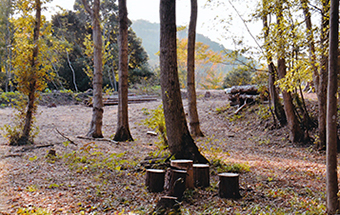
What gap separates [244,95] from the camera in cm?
1381

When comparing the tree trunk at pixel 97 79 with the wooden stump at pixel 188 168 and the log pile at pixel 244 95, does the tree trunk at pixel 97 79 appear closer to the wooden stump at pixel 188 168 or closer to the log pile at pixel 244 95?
A: the wooden stump at pixel 188 168

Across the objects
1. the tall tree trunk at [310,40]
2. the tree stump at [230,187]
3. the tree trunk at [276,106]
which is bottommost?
the tree stump at [230,187]

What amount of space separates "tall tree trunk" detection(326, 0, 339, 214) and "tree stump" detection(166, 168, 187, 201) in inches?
72.6

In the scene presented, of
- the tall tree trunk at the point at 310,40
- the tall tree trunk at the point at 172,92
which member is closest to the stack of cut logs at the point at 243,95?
the tall tree trunk at the point at 310,40

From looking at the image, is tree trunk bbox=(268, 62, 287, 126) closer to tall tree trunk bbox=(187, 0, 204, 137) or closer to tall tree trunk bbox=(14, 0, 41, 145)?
tall tree trunk bbox=(187, 0, 204, 137)

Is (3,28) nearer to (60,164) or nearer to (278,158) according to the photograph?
(60,164)

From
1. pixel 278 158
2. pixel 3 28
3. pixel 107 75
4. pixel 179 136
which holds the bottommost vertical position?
pixel 278 158

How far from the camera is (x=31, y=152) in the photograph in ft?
23.6

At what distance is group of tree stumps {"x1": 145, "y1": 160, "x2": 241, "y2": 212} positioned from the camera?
400 cm

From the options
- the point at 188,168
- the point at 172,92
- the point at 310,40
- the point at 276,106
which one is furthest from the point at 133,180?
the point at 276,106

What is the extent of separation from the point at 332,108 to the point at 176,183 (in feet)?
7.25

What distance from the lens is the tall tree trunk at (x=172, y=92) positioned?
16.8 ft

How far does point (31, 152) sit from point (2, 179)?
2376 mm

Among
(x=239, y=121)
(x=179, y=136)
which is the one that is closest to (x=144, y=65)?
(x=239, y=121)
